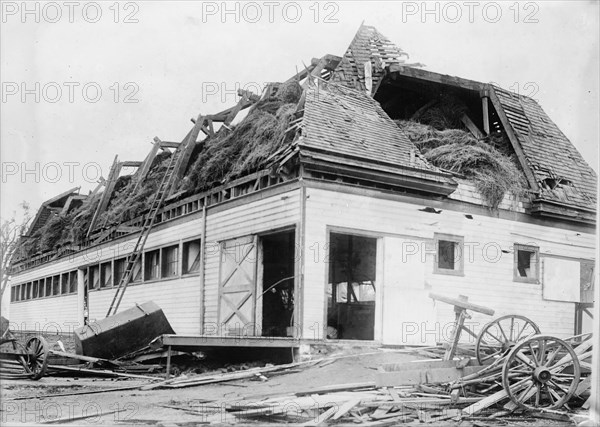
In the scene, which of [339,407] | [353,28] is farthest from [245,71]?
[339,407]

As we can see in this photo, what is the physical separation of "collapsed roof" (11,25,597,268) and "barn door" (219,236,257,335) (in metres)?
1.88

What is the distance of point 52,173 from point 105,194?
10646mm

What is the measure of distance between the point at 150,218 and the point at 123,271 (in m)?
3.52

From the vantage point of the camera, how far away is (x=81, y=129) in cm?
1470

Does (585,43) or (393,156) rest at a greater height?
(585,43)

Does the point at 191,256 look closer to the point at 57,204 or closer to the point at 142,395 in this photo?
the point at 142,395

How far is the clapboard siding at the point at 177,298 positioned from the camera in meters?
19.0

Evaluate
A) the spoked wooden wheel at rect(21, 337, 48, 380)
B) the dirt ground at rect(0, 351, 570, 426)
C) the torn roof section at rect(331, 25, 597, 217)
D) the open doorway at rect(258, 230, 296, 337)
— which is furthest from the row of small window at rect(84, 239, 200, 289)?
the torn roof section at rect(331, 25, 597, 217)

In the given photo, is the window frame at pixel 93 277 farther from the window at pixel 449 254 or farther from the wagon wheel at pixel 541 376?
the wagon wheel at pixel 541 376

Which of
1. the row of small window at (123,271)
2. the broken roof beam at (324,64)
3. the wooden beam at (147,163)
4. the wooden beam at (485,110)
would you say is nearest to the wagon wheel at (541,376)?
the broken roof beam at (324,64)

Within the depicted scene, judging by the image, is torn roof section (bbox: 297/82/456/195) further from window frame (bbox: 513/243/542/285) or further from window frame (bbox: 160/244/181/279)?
window frame (bbox: 160/244/181/279)

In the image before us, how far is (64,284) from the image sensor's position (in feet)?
103

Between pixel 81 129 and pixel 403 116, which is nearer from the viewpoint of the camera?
pixel 81 129

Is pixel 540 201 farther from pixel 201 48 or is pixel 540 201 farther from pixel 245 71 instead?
pixel 201 48
